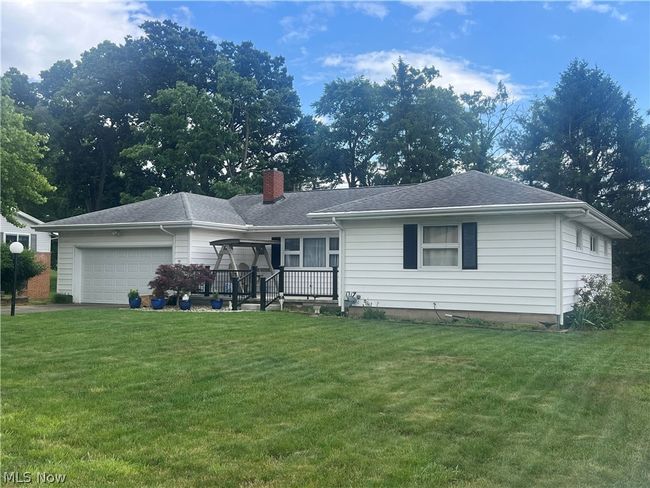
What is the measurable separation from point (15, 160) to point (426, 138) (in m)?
24.1

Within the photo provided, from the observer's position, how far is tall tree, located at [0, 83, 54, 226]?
54.6 ft

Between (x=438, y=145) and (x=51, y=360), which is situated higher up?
(x=438, y=145)

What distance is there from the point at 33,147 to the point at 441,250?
43.0 feet

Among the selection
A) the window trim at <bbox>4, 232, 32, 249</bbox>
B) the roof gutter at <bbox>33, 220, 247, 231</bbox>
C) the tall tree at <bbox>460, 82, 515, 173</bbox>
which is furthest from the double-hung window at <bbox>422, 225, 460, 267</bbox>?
the tall tree at <bbox>460, 82, 515, 173</bbox>

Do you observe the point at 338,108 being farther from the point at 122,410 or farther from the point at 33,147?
the point at 122,410

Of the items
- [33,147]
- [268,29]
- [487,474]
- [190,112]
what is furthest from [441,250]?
[190,112]

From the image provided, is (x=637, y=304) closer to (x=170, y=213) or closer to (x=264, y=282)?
(x=264, y=282)

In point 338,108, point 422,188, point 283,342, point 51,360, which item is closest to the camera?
point 51,360

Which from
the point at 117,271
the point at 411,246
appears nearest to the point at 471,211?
the point at 411,246

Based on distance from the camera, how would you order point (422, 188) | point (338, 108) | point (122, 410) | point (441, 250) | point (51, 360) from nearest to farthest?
point (122, 410)
point (51, 360)
point (441, 250)
point (422, 188)
point (338, 108)

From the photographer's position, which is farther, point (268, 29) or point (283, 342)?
point (268, 29)

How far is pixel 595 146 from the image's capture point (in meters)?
27.7

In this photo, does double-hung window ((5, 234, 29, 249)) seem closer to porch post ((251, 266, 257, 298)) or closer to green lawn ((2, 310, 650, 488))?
porch post ((251, 266, 257, 298))

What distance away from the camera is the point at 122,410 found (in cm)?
521
